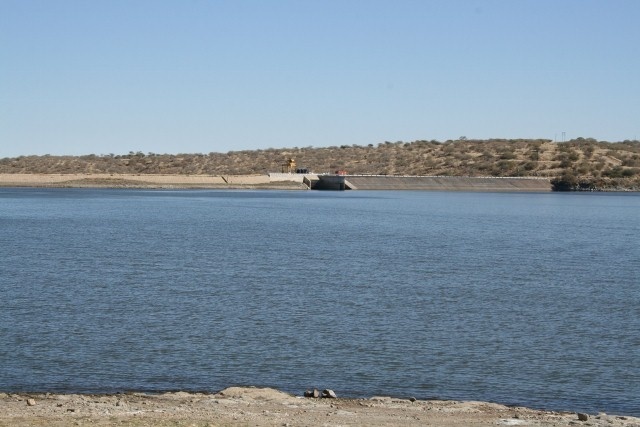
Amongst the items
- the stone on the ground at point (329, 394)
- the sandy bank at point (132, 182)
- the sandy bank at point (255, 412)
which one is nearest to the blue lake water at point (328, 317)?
the stone on the ground at point (329, 394)

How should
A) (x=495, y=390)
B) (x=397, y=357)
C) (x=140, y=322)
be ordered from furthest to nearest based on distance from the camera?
1. (x=140, y=322)
2. (x=397, y=357)
3. (x=495, y=390)

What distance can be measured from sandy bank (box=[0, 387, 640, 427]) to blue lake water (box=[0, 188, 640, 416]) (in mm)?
1078

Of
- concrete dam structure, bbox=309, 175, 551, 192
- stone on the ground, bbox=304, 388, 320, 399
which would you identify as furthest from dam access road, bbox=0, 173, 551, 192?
stone on the ground, bbox=304, 388, 320, 399

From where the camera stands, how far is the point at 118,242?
50.4 meters

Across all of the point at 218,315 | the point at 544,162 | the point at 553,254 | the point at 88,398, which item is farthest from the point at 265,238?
the point at 544,162

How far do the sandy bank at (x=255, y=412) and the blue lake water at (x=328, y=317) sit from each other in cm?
108

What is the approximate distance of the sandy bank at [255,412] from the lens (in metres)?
15.0

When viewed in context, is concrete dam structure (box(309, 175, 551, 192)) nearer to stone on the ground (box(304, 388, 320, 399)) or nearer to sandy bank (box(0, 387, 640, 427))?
stone on the ground (box(304, 388, 320, 399))

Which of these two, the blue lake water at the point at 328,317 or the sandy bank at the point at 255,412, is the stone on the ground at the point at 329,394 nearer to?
the sandy bank at the point at 255,412

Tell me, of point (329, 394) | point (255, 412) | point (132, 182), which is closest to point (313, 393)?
point (329, 394)

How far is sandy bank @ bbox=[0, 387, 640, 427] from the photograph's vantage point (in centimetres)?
1495

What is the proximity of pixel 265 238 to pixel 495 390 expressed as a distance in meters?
36.6

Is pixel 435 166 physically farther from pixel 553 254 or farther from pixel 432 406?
pixel 432 406

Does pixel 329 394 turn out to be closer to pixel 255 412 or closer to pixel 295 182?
pixel 255 412
